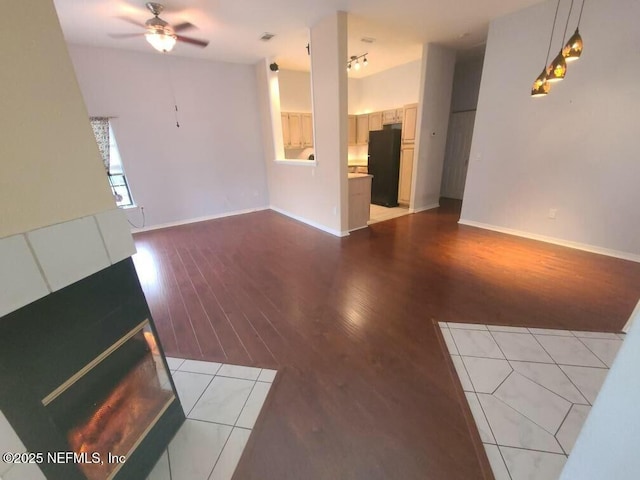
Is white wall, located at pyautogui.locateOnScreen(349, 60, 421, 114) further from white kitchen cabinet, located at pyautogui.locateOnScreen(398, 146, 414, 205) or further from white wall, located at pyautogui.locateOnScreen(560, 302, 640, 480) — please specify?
white wall, located at pyautogui.locateOnScreen(560, 302, 640, 480)

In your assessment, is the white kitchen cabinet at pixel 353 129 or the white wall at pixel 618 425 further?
the white kitchen cabinet at pixel 353 129

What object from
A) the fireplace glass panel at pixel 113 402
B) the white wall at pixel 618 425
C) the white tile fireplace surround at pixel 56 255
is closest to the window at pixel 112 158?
the fireplace glass panel at pixel 113 402

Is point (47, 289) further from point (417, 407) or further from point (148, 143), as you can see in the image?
point (148, 143)

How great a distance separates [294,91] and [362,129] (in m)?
1.92

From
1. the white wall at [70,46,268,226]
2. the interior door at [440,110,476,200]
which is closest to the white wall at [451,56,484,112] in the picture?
the interior door at [440,110,476,200]

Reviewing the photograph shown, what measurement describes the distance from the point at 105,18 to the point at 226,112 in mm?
2214

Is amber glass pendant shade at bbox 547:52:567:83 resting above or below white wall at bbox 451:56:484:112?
below

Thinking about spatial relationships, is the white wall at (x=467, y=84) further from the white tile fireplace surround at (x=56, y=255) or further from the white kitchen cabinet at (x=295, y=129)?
the white tile fireplace surround at (x=56, y=255)

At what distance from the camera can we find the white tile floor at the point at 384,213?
4.95 meters

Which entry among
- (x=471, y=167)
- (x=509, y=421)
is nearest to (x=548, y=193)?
(x=471, y=167)

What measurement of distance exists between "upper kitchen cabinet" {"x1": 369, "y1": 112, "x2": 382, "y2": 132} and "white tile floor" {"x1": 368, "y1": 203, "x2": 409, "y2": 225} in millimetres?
1947

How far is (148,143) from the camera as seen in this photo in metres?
4.54

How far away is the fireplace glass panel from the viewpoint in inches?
33.5

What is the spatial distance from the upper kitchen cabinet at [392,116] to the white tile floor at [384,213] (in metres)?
1.95
